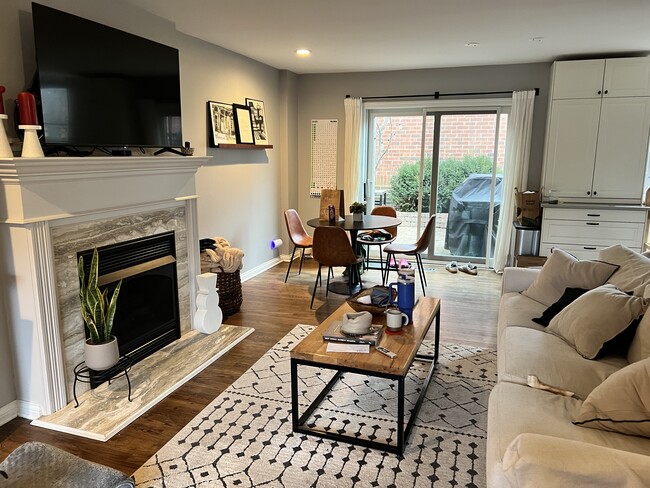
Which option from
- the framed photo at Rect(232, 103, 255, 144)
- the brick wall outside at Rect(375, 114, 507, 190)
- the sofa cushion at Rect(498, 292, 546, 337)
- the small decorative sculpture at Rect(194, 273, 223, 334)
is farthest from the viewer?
the brick wall outside at Rect(375, 114, 507, 190)

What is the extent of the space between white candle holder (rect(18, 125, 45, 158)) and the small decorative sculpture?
5.11 ft

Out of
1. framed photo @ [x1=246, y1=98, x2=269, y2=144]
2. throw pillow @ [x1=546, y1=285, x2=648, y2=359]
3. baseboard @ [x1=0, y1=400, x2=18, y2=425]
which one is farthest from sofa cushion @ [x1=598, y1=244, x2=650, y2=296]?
framed photo @ [x1=246, y1=98, x2=269, y2=144]

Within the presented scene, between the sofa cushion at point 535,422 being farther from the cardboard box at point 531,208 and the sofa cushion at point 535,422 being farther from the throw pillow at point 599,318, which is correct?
the cardboard box at point 531,208

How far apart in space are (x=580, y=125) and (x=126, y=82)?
14.4 ft

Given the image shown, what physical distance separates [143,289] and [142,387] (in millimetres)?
729

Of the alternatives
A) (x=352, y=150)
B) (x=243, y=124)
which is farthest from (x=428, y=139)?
(x=243, y=124)

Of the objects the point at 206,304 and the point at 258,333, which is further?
the point at 258,333

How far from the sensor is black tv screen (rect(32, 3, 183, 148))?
8.54ft

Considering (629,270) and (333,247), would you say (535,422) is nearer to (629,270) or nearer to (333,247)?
(629,270)

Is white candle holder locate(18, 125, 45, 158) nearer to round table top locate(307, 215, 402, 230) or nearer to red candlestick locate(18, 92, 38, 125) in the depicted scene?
red candlestick locate(18, 92, 38, 125)

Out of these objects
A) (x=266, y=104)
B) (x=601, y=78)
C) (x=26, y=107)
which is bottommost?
(x=26, y=107)

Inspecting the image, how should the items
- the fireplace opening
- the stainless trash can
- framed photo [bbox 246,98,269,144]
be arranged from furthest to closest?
framed photo [bbox 246,98,269,144], the stainless trash can, the fireplace opening

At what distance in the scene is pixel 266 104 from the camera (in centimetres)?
581

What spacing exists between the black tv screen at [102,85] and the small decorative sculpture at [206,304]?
41.7 inches
